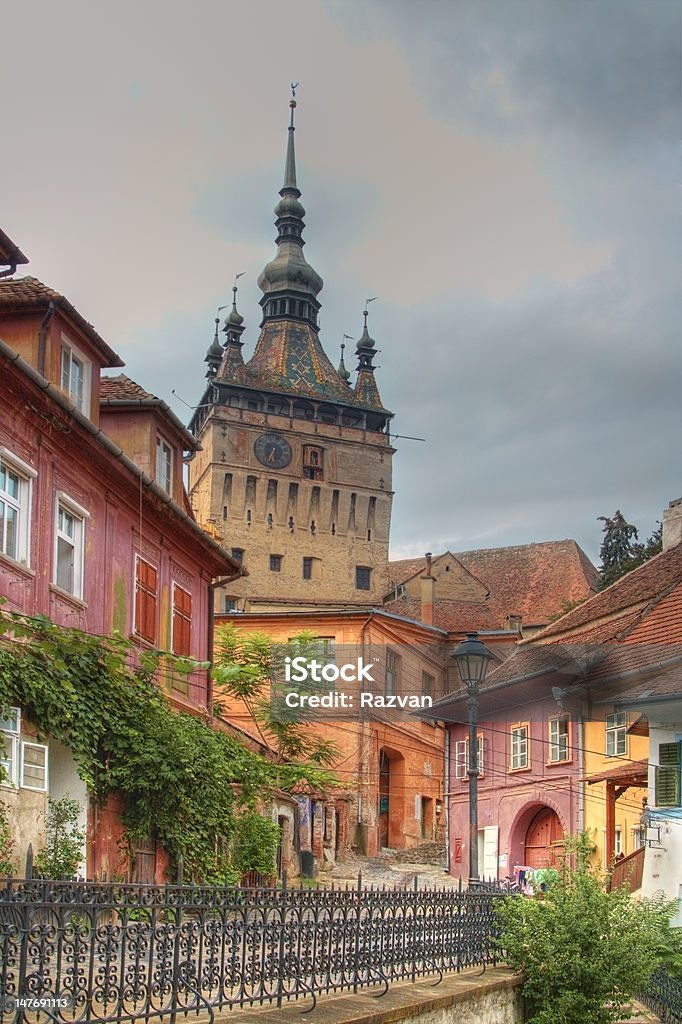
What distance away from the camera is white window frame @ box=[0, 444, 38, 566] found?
16.9 m

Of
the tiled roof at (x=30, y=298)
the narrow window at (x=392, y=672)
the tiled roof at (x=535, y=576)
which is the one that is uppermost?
the tiled roof at (x=535, y=576)

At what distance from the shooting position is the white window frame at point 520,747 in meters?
36.3

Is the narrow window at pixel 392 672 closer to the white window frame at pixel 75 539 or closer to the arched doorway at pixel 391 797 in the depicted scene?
the arched doorway at pixel 391 797

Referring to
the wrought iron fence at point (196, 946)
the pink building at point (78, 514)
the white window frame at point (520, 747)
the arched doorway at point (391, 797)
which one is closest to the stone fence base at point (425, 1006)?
the wrought iron fence at point (196, 946)

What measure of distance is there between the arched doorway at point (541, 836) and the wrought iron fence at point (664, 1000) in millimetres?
17096

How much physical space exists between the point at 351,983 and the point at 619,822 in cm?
2255

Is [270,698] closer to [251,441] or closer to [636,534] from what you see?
[636,534]

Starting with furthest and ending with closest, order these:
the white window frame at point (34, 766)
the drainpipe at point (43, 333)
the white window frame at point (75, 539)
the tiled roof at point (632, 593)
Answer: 1. the tiled roof at point (632, 593)
2. the drainpipe at point (43, 333)
3. the white window frame at point (75, 539)
4. the white window frame at point (34, 766)

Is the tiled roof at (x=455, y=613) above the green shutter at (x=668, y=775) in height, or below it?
above

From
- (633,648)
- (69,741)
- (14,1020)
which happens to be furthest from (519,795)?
(14,1020)

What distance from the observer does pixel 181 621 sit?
80.3ft

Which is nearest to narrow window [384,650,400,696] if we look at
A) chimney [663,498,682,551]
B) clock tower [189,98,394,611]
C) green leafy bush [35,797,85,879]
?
chimney [663,498,682,551]

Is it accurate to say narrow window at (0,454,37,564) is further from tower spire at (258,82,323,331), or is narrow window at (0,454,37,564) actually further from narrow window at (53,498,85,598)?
tower spire at (258,82,323,331)

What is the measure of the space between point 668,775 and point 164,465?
1098 centimetres
